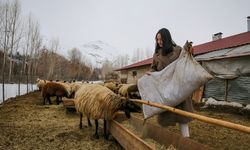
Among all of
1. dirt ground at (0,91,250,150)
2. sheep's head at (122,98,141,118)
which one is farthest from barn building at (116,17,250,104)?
sheep's head at (122,98,141,118)

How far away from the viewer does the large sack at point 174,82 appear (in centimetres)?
300

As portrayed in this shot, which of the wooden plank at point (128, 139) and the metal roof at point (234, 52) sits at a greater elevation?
the metal roof at point (234, 52)

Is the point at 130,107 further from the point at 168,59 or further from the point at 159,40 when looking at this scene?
the point at 159,40

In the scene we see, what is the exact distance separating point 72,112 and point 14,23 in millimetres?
9304

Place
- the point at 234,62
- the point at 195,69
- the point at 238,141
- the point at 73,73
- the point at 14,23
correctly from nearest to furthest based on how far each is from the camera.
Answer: the point at 195,69, the point at 238,141, the point at 234,62, the point at 14,23, the point at 73,73

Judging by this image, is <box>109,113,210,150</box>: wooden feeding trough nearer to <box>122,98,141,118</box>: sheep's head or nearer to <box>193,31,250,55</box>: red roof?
<box>122,98,141,118</box>: sheep's head

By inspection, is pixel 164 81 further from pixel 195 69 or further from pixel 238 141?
pixel 238 141

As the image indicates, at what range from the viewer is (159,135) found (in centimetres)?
419

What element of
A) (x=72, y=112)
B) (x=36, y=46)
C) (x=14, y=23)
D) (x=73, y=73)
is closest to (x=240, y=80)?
(x=72, y=112)

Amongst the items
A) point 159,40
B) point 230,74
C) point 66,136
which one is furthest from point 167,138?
point 230,74

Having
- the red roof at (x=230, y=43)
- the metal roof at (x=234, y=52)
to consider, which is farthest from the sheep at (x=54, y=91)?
the red roof at (x=230, y=43)

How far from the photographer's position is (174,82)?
10.6ft

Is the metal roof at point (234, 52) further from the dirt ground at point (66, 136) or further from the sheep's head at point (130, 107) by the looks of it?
the sheep's head at point (130, 107)

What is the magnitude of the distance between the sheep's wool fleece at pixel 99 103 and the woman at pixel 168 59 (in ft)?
5.41
